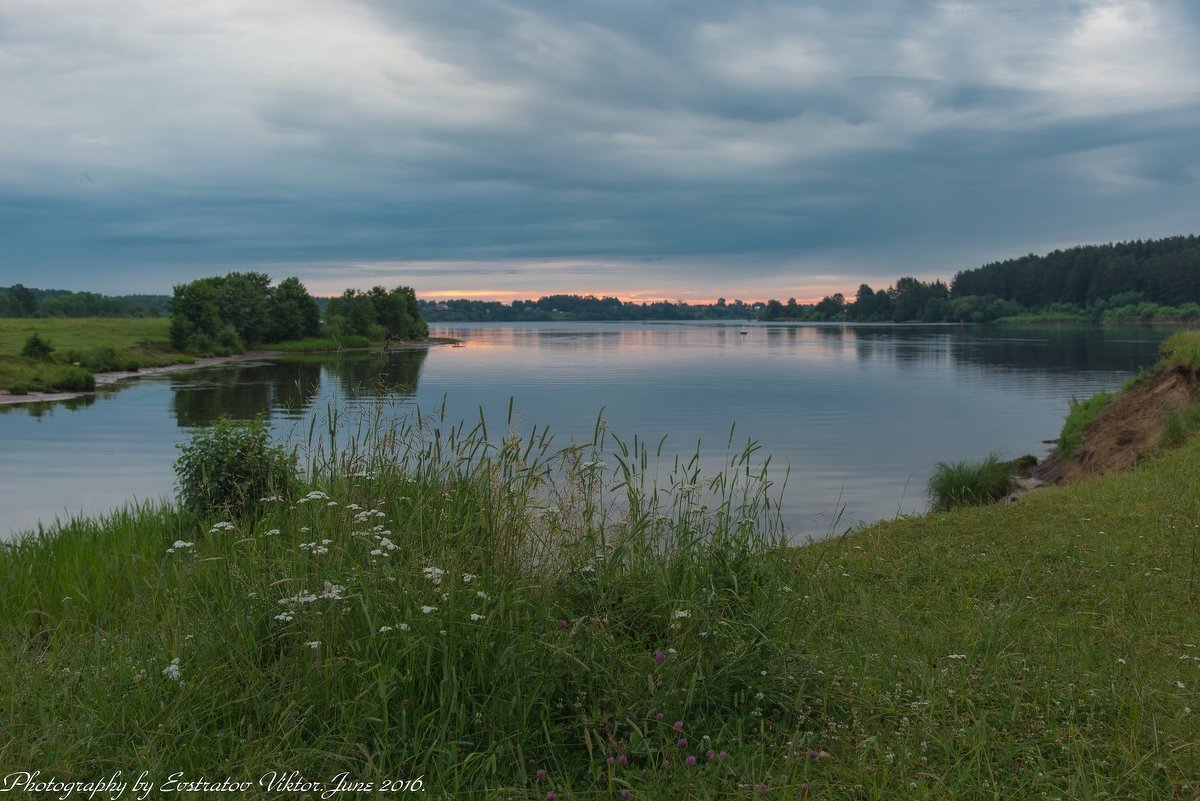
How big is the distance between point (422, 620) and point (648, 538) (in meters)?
2.33

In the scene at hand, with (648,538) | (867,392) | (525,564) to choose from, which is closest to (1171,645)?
(648,538)

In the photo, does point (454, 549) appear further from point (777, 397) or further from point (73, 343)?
point (73, 343)

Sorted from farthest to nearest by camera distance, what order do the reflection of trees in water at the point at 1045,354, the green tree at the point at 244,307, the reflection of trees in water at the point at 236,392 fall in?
the green tree at the point at 244,307
the reflection of trees in water at the point at 1045,354
the reflection of trees in water at the point at 236,392

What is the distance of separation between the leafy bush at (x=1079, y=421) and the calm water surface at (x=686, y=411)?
14.0 feet

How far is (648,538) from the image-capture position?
6.55m

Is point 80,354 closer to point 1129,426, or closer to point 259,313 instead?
point 259,313

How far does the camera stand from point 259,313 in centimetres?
12750

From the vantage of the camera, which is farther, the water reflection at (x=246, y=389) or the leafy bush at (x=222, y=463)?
the water reflection at (x=246, y=389)

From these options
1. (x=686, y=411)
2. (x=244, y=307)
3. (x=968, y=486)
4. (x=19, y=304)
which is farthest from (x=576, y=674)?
(x=19, y=304)

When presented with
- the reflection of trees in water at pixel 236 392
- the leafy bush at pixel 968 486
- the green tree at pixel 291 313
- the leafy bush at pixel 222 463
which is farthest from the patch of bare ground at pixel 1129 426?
the green tree at pixel 291 313

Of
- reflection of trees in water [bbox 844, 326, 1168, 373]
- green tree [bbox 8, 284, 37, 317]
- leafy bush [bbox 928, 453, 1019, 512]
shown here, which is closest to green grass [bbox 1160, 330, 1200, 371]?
leafy bush [bbox 928, 453, 1019, 512]

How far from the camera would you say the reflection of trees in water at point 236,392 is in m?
51.4

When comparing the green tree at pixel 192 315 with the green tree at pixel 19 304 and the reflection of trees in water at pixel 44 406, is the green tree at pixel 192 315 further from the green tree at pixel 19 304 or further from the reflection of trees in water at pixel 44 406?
the green tree at pixel 19 304

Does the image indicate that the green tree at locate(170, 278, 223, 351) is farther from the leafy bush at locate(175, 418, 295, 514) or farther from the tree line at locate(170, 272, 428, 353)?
the leafy bush at locate(175, 418, 295, 514)
